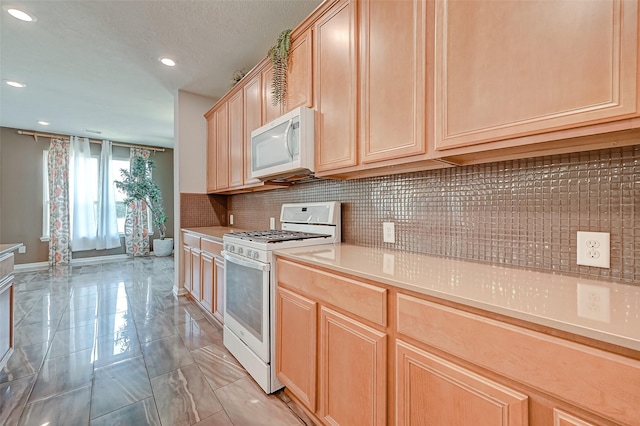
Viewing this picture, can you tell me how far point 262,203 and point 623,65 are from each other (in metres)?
2.79

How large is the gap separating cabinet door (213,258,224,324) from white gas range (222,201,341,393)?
29 cm

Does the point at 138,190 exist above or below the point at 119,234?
above

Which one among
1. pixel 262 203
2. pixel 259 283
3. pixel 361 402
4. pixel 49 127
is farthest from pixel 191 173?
pixel 49 127

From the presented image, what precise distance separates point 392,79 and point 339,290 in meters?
1.04

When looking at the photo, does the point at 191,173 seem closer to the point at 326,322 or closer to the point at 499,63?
the point at 326,322

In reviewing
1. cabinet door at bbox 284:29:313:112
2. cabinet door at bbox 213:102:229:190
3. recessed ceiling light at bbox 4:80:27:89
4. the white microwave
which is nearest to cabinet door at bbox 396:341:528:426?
the white microwave

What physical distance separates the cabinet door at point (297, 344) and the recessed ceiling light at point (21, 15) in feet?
9.42

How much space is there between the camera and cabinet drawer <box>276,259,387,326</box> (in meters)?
1.05

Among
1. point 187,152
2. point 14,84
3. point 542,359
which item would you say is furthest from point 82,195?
point 542,359

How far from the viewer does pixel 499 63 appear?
38.6 inches

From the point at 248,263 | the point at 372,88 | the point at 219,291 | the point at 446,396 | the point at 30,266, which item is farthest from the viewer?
the point at 30,266

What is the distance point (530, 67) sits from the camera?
0.91m

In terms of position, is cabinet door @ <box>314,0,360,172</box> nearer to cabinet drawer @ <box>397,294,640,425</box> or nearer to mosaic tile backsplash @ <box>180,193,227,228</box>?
cabinet drawer @ <box>397,294,640,425</box>

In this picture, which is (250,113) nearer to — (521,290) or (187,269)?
(187,269)
